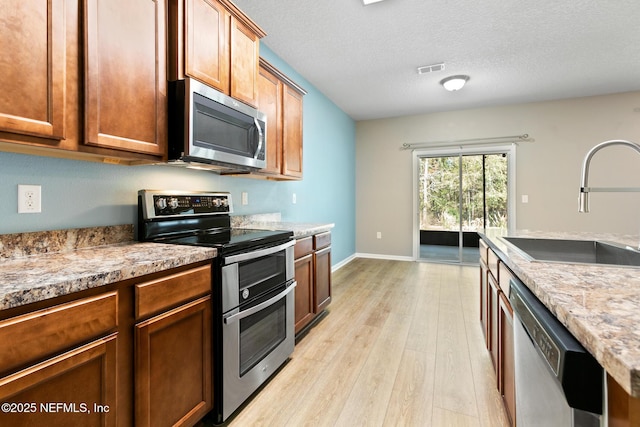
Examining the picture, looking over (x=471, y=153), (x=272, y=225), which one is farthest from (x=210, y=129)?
(x=471, y=153)

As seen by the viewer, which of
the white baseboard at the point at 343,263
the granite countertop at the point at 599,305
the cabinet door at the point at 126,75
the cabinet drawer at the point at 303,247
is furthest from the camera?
the white baseboard at the point at 343,263

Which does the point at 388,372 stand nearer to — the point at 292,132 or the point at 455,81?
the point at 292,132

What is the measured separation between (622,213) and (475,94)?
2.69m

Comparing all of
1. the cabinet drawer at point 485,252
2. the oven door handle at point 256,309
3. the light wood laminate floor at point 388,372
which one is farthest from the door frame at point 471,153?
the oven door handle at point 256,309

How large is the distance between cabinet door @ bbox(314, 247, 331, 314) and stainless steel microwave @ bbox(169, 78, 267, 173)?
1041 mm

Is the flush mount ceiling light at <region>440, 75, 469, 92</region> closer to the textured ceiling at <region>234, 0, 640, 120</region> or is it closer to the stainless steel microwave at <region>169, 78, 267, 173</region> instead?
the textured ceiling at <region>234, 0, 640, 120</region>

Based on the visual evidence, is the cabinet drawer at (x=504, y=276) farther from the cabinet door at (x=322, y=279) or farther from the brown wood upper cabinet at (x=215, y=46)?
the brown wood upper cabinet at (x=215, y=46)

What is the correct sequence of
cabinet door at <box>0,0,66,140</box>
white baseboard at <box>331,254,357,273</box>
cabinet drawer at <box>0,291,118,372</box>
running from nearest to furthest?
1. cabinet drawer at <box>0,291,118,372</box>
2. cabinet door at <box>0,0,66,140</box>
3. white baseboard at <box>331,254,357,273</box>

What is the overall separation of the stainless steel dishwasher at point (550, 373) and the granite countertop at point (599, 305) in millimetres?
30

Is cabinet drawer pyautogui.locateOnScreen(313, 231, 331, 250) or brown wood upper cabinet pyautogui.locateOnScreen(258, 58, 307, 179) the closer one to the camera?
brown wood upper cabinet pyautogui.locateOnScreen(258, 58, 307, 179)

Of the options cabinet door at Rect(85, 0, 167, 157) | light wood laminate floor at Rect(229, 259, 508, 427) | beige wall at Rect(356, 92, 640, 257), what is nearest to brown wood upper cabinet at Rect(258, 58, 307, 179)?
cabinet door at Rect(85, 0, 167, 157)

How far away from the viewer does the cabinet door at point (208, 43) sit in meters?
1.65

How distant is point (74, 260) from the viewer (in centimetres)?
118

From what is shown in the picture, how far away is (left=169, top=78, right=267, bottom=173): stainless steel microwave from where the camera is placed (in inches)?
62.6
